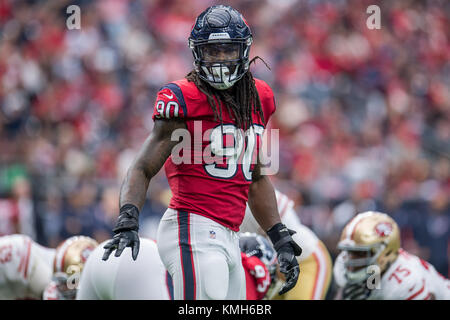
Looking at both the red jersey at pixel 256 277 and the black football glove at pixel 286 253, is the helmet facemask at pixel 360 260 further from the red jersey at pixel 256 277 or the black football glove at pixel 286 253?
the black football glove at pixel 286 253

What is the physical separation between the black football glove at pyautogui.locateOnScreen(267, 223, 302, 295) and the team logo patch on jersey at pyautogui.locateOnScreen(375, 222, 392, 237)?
4.97 feet

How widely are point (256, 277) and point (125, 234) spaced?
4.45ft

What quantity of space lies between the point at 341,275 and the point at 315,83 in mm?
6643

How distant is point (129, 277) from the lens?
4.52 metres

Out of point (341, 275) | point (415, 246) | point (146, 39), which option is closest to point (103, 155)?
point (146, 39)

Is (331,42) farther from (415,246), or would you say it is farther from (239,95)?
(239,95)

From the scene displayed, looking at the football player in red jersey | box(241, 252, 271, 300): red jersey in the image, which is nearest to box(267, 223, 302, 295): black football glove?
the football player in red jersey

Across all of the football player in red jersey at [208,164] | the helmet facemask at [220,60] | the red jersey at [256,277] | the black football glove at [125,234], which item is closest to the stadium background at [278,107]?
the red jersey at [256,277]

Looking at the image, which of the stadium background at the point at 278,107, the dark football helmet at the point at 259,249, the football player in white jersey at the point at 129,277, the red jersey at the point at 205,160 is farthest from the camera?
the stadium background at the point at 278,107

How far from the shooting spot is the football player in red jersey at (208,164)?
134 inches

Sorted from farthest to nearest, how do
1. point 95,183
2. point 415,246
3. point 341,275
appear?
point 95,183 → point 415,246 → point 341,275

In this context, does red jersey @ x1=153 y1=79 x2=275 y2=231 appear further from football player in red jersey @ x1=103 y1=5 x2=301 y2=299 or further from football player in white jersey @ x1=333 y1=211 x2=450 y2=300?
football player in white jersey @ x1=333 y1=211 x2=450 y2=300

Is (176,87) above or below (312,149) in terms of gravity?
above

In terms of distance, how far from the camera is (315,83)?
37.7 ft
